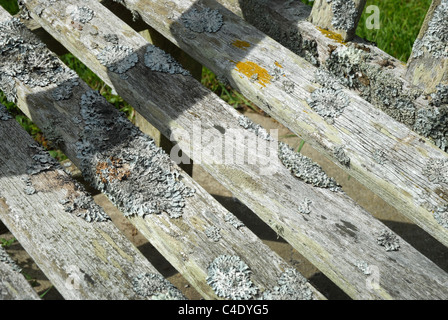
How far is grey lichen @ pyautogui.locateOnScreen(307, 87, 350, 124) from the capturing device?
204 centimetres

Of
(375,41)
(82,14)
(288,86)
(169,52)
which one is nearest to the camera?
(288,86)

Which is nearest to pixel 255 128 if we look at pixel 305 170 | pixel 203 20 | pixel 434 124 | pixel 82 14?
pixel 305 170

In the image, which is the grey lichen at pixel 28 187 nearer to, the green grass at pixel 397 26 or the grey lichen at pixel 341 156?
the grey lichen at pixel 341 156

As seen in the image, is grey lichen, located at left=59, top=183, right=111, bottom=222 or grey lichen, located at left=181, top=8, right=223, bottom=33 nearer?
grey lichen, located at left=59, top=183, right=111, bottom=222

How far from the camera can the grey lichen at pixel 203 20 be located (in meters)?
2.34

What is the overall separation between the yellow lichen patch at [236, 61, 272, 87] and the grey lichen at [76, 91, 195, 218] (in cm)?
55

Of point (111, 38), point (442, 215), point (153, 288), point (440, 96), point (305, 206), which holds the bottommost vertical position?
point (153, 288)

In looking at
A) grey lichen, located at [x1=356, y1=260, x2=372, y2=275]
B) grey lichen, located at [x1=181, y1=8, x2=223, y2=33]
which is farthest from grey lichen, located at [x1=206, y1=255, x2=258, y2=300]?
grey lichen, located at [x1=181, y1=8, x2=223, y2=33]

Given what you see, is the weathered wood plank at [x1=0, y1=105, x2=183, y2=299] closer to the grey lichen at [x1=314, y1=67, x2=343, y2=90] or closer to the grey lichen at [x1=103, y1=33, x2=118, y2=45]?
the grey lichen at [x1=103, y1=33, x2=118, y2=45]

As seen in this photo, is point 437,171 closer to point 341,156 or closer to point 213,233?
point 341,156

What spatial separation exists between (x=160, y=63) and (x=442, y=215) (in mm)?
1407

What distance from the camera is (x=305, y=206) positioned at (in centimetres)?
185

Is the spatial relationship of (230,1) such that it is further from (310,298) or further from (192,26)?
(310,298)
